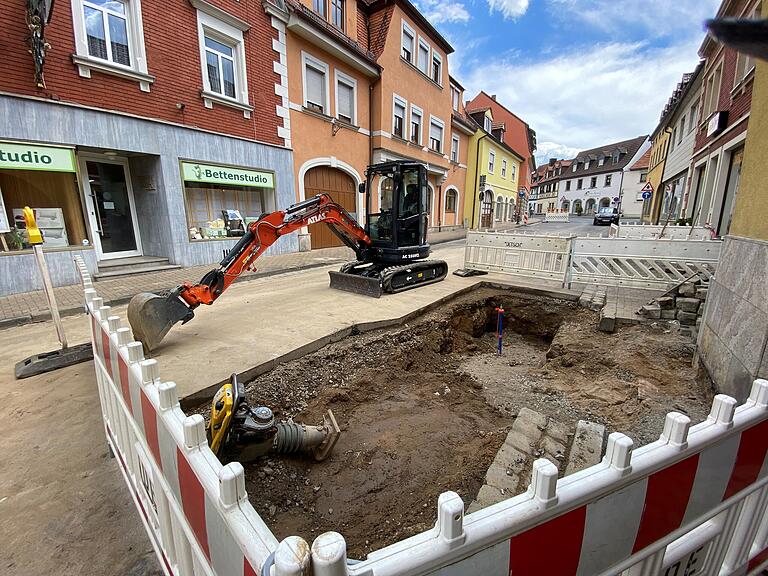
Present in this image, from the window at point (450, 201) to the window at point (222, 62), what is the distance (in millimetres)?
14597

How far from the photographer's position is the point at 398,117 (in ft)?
53.0

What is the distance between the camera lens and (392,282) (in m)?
6.86

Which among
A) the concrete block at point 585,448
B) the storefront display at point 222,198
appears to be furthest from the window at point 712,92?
the storefront display at point 222,198

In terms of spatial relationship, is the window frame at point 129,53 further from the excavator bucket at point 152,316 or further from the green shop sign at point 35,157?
the excavator bucket at point 152,316

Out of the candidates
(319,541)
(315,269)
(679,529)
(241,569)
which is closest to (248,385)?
(241,569)

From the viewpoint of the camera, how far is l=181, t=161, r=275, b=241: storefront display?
963 centimetres

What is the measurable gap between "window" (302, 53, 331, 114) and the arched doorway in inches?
81.5

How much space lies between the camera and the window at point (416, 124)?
17062 millimetres

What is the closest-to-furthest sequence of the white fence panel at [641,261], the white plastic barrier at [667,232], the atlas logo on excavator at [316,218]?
the atlas logo on excavator at [316,218] < the white fence panel at [641,261] < the white plastic barrier at [667,232]

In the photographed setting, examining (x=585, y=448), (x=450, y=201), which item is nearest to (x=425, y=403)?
(x=585, y=448)

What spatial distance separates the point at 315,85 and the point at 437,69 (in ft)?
29.7

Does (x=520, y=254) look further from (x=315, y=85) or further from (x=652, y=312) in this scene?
(x=315, y=85)

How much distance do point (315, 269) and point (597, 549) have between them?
947 cm

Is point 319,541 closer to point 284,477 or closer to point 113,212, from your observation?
point 284,477
